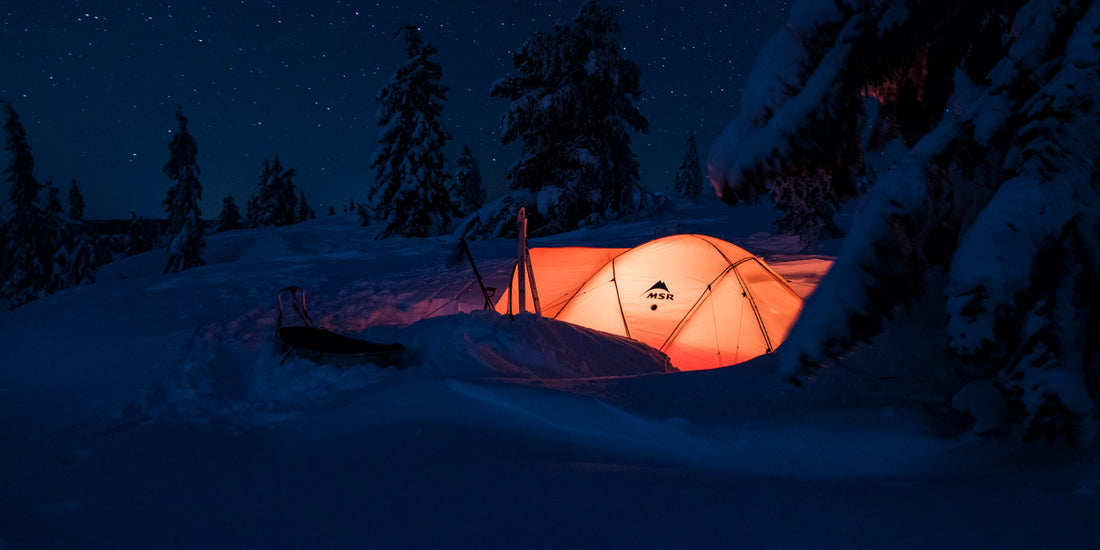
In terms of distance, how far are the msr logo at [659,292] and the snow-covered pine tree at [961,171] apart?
19.7 feet

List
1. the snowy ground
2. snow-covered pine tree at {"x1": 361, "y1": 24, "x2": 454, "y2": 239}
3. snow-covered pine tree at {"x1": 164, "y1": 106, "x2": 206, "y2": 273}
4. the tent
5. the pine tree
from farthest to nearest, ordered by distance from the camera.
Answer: the pine tree, snow-covered pine tree at {"x1": 164, "y1": 106, "x2": 206, "y2": 273}, snow-covered pine tree at {"x1": 361, "y1": 24, "x2": 454, "y2": 239}, the tent, the snowy ground

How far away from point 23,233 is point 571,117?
2821 centimetres

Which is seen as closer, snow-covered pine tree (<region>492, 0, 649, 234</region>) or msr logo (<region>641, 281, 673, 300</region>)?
msr logo (<region>641, 281, 673, 300</region>)

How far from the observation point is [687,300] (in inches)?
381

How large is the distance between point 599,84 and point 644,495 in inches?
793

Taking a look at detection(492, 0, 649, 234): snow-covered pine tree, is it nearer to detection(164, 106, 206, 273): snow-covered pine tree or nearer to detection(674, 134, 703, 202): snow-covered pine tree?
detection(164, 106, 206, 273): snow-covered pine tree

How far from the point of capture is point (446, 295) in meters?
12.6

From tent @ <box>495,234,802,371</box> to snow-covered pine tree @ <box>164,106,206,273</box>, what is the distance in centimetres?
2566

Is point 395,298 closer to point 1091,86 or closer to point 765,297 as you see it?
point 765,297

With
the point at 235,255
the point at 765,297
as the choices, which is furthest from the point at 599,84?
the point at 235,255

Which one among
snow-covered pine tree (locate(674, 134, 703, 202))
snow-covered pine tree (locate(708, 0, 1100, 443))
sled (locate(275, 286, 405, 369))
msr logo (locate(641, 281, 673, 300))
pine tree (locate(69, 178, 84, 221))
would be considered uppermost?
snow-covered pine tree (locate(674, 134, 703, 202))

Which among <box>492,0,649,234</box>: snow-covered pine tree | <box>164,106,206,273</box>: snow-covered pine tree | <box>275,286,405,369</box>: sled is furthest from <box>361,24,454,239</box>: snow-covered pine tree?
<box>275,286,405,369</box>: sled

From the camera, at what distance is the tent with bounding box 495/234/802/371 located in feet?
30.5

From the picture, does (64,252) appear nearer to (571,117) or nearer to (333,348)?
(571,117)
